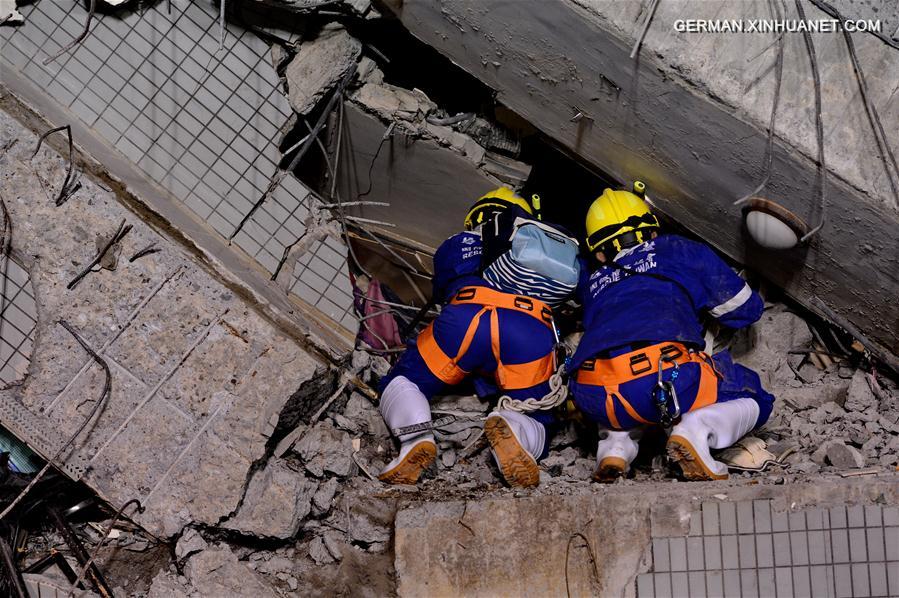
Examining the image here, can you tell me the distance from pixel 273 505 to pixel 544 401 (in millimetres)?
1467

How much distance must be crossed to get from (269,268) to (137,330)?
2.97 ft

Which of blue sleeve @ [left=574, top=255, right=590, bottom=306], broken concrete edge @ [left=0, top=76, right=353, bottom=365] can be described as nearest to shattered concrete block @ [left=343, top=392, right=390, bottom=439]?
broken concrete edge @ [left=0, top=76, right=353, bottom=365]

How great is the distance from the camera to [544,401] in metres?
4.38

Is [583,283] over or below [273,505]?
over

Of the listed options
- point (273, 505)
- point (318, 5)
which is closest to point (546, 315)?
point (273, 505)

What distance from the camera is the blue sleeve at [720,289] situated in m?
4.29

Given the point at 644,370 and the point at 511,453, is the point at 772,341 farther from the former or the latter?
the point at 511,453

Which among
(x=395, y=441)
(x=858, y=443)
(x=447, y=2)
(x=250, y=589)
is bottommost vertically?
(x=250, y=589)

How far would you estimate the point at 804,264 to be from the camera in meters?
4.32

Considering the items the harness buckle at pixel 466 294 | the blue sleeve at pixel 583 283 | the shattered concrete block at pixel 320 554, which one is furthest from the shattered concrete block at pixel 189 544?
the blue sleeve at pixel 583 283

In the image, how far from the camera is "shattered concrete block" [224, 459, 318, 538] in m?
4.07

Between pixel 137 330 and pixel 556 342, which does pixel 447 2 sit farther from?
pixel 137 330

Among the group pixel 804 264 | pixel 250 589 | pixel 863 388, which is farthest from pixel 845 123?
pixel 250 589

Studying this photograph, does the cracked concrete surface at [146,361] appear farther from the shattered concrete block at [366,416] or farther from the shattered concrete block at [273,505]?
the shattered concrete block at [366,416]
